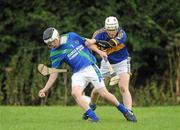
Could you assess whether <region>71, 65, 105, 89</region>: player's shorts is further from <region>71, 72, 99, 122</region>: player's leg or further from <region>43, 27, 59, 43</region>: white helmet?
<region>43, 27, 59, 43</region>: white helmet

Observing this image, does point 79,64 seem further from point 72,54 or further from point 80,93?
point 80,93

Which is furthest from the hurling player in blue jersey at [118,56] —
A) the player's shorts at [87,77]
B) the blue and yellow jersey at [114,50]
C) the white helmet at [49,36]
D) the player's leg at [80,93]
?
the white helmet at [49,36]

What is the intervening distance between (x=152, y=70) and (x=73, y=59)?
38.7 ft

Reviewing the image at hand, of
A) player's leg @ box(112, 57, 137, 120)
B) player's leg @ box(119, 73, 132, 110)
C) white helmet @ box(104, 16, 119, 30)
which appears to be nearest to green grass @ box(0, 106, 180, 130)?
player's leg @ box(119, 73, 132, 110)

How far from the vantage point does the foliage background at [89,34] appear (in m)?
22.7

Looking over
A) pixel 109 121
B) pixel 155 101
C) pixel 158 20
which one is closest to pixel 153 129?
pixel 109 121

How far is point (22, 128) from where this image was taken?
11742 mm

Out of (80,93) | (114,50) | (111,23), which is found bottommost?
(80,93)

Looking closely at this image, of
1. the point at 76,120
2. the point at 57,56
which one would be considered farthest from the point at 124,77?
the point at 57,56

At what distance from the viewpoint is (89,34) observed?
23.1m

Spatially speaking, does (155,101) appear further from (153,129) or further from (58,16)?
(153,129)

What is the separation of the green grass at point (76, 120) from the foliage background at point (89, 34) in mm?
5883

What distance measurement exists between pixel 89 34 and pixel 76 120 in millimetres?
9618

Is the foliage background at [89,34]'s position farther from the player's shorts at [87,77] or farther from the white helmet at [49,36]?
the white helmet at [49,36]
